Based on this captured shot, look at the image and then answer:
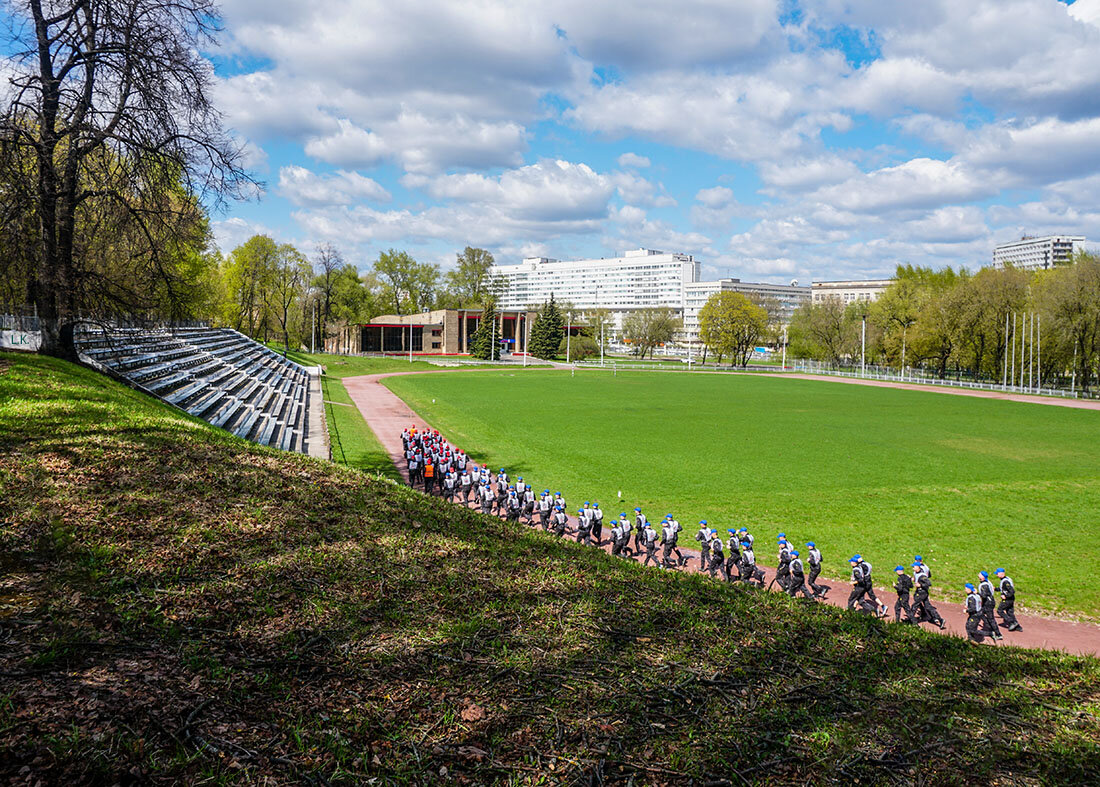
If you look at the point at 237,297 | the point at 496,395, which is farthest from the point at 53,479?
the point at 237,297

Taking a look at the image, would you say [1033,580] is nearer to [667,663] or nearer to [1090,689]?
[1090,689]

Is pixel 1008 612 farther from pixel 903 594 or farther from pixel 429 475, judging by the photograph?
pixel 429 475

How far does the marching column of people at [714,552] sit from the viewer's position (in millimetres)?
10297

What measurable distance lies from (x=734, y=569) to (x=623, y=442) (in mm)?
14319

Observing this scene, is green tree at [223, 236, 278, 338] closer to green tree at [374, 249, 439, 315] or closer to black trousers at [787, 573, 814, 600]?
green tree at [374, 249, 439, 315]

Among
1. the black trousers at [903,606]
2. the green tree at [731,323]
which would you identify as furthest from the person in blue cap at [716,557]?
the green tree at [731,323]

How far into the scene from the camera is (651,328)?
116625 mm

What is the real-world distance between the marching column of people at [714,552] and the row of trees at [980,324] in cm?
5659

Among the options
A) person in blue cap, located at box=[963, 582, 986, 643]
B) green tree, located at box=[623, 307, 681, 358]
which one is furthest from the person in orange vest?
green tree, located at box=[623, 307, 681, 358]

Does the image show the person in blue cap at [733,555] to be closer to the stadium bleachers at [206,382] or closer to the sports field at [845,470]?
the sports field at [845,470]

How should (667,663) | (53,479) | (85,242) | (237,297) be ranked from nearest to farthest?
1. (667,663)
2. (53,479)
3. (85,242)
4. (237,297)

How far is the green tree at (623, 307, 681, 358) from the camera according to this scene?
11575 centimetres

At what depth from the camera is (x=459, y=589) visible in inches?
245

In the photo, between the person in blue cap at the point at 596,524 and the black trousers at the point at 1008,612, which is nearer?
the black trousers at the point at 1008,612
